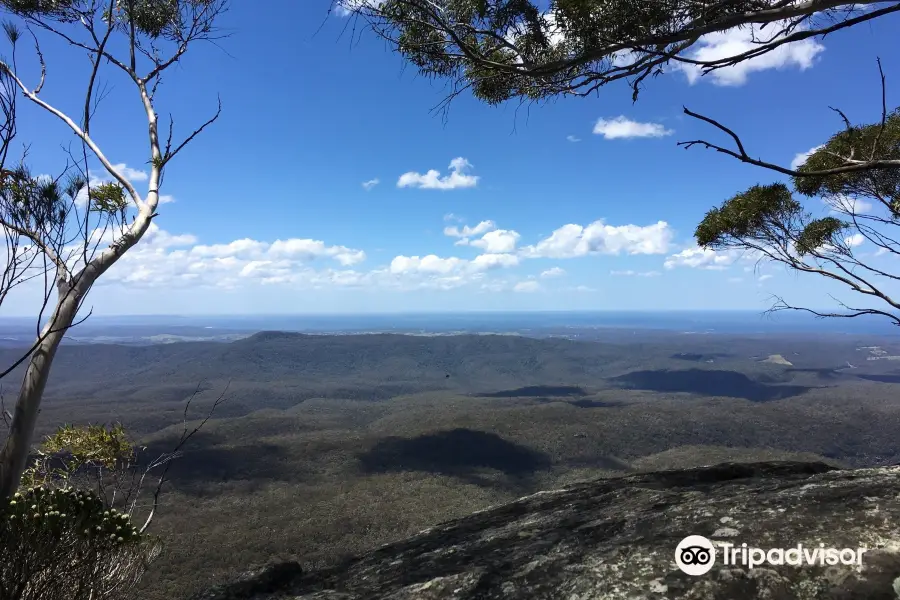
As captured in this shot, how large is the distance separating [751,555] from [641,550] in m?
0.68

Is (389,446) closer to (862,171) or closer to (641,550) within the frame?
(862,171)

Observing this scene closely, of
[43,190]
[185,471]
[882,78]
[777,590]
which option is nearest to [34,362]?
[43,190]

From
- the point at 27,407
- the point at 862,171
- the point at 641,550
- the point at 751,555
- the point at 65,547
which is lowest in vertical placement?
the point at 65,547

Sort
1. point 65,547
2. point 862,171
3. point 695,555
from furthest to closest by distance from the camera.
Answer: point 862,171
point 65,547
point 695,555

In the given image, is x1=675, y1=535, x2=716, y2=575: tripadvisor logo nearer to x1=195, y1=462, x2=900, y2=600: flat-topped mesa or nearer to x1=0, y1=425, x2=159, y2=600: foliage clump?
x1=195, y1=462, x2=900, y2=600: flat-topped mesa

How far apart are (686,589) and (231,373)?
190m

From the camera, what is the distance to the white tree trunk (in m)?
Result: 5.23

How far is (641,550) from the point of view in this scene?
335 cm

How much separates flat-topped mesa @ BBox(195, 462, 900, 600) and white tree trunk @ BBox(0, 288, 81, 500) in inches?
106

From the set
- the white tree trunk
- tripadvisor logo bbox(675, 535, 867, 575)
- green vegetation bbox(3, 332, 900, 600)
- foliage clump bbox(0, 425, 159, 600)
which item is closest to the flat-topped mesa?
tripadvisor logo bbox(675, 535, 867, 575)

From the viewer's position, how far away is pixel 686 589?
9.12 feet

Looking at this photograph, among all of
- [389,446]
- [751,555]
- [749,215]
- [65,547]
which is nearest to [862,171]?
[749,215]

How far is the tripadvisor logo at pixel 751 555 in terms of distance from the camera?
2.78m

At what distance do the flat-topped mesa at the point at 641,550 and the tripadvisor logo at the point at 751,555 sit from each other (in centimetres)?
3
